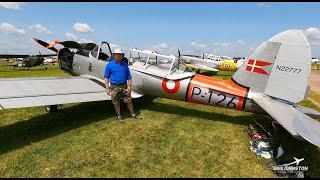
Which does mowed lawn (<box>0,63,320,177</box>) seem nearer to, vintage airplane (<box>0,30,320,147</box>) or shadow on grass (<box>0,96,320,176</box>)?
shadow on grass (<box>0,96,320,176</box>)

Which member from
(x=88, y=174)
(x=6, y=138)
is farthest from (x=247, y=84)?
(x=6, y=138)

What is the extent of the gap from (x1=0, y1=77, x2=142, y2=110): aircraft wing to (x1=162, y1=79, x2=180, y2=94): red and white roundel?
1064 millimetres

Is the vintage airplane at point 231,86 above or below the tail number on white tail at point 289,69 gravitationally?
below

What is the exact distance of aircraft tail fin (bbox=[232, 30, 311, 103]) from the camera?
6266mm

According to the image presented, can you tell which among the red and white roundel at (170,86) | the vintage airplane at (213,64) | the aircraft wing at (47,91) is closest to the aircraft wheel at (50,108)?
the aircraft wing at (47,91)

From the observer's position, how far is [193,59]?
26062mm

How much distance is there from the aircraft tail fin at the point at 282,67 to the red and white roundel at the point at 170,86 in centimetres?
192

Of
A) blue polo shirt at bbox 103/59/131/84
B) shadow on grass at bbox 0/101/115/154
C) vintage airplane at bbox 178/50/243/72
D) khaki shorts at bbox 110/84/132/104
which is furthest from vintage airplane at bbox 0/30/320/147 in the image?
vintage airplane at bbox 178/50/243/72

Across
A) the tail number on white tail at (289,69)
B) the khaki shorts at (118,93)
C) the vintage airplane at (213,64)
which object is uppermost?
the tail number on white tail at (289,69)

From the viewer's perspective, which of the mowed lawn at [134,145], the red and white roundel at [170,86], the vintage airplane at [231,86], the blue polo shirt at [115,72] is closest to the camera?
the mowed lawn at [134,145]

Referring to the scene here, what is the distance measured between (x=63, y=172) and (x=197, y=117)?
454 centimetres

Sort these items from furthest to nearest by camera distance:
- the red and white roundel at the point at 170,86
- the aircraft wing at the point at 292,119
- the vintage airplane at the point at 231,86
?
1. the red and white roundel at the point at 170,86
2. the vintage airplane at the point at 231,86
3. the aircraft wing at the point at 292,119

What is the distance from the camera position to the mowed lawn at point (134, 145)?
5.03 meters

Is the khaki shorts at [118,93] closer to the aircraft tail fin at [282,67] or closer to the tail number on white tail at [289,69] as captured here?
the aircraft tail fin at [282,67]
